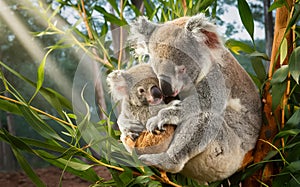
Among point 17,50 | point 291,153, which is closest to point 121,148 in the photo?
point 291,153

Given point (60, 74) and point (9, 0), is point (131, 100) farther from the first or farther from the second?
point (9, 0)

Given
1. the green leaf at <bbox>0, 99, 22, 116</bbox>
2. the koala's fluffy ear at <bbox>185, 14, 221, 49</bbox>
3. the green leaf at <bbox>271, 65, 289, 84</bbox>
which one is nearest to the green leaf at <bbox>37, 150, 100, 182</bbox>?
the green leaf at <bbox>0, 99, 22, 116</bbox>

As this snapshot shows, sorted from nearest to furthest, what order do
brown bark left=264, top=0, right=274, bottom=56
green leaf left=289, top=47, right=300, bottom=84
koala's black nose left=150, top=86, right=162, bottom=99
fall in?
1. koala's black nose left=150, top=86, right=162, bottom=99
2. green leaf left=289, top=47, right=300, bottom=84
3. brown bark left=264, top=0, right=274, bottom=56

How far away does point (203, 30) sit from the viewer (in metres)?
0.71

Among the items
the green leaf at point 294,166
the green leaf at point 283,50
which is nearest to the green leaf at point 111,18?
the green leaf at point 283,50

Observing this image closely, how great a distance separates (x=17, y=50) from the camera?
97.4 inches

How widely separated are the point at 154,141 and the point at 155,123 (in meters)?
0.04

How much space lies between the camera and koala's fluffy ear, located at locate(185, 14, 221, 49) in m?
0.69

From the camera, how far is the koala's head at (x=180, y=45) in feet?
2.21

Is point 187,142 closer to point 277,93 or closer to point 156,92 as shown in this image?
point 156,92

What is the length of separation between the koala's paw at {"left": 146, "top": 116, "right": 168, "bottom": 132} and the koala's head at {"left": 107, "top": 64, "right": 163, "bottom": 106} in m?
0.03

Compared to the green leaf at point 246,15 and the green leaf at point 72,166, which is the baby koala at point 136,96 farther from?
the green leaf at point 246,15

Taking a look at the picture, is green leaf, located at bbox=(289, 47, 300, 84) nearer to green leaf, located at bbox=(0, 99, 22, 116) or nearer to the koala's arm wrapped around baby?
the koala's arm wrapped around baby

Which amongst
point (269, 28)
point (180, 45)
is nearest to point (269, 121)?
point (180, 45)
